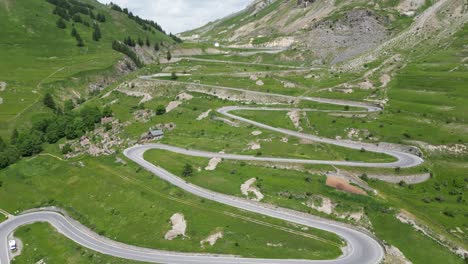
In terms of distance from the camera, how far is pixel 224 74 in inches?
7411

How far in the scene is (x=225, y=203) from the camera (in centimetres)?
7925

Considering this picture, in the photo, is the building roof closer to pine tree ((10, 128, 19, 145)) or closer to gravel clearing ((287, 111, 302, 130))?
gravel clearing ((287, 111, 302, 130))

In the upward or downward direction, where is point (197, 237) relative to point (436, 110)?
downward

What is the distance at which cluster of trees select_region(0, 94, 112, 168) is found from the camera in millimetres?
119656

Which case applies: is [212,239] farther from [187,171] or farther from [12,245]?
[12,245]

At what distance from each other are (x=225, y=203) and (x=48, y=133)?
91607 millimetres

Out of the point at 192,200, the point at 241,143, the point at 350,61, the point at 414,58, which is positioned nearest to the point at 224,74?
the point at 350,61

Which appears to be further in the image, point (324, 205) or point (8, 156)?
point (8, 156)

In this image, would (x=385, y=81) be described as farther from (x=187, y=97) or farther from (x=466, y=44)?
(x=187, y=97)

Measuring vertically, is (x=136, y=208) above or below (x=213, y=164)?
below

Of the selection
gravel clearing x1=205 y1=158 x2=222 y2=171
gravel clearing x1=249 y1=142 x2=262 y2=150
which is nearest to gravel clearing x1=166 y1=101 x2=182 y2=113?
gravel clearing x1=249 y1=142 x2=262 y2=150

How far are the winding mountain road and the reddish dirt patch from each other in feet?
28.5

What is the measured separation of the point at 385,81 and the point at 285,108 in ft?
163

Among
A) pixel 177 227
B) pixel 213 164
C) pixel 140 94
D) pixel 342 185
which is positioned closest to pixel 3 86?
pixel 140 94
